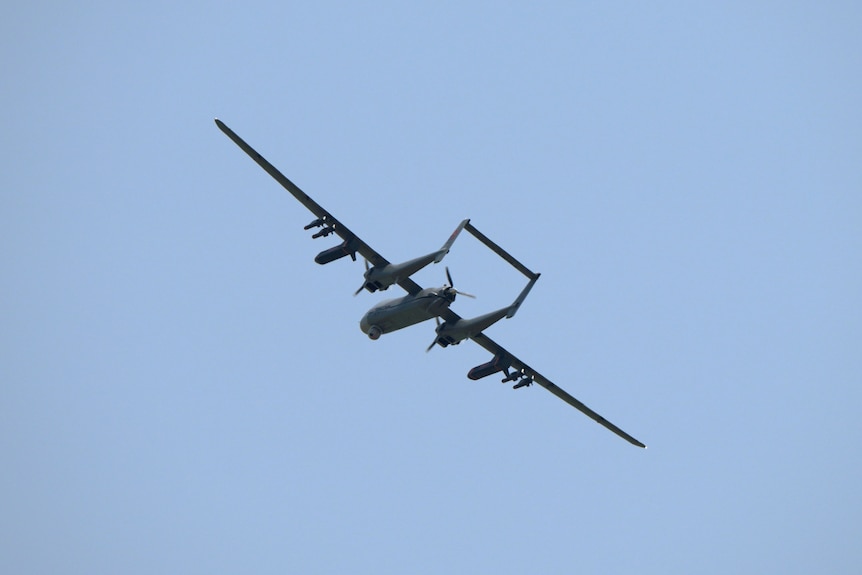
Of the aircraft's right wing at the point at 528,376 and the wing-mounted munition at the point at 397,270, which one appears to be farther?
the aircraft's right wing at the point at 528,376

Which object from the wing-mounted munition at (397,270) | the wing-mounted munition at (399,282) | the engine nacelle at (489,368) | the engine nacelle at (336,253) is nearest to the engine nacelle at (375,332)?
the wing-mounted munition at (399,282)

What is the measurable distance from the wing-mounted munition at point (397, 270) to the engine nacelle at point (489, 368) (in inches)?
282

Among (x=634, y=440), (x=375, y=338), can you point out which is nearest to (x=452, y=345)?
(x=375, y=338)

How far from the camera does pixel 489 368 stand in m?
A: 55.3

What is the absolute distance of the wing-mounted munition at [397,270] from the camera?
47.8m

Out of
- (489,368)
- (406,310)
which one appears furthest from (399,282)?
(489,368)

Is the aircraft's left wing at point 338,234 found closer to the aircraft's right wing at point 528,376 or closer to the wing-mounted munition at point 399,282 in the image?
the wing-mounted munition at point 399,282

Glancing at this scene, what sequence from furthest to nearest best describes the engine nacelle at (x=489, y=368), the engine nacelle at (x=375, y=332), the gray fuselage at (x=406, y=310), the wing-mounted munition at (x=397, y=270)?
the engine nacelle at (x=489, y=368), the engine nacelle at (x=375, y=332), the gray fuselage at (x=406, y=310), the wing-mounted munition at (x=397, y=270)

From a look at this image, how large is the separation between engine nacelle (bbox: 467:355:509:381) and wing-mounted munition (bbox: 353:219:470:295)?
7.16 meters

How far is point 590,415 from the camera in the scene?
190 feet

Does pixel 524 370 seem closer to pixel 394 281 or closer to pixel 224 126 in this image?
pixel 394 281

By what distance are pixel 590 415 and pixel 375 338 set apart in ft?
38.8

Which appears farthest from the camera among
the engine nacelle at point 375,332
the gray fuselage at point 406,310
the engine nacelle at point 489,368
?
the engine nacelle at point 489,368

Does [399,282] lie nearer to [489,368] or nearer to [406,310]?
[406,310]
